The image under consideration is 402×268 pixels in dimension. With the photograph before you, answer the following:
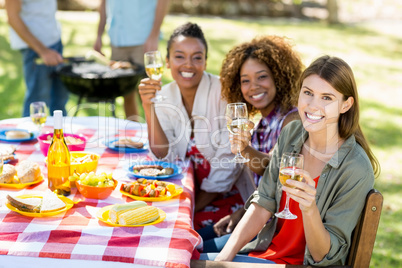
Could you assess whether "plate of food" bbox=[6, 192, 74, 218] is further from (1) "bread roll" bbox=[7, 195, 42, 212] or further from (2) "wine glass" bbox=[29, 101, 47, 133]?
(2) "wine glass" bbox=[29, 101, 47, 133]

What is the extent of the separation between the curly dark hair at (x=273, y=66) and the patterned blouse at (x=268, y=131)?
0.19 ft

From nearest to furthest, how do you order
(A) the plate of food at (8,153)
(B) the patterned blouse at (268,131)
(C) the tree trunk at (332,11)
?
(A) the plate of food at (8,153) → (B) the patterned blouse at (268,131) → (C) the tree trunk at (332,11)

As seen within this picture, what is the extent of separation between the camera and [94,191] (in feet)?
7.45

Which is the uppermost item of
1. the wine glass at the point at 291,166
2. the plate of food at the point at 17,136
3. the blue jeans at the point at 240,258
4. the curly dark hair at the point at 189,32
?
the curly dark hair at the point at 189,32

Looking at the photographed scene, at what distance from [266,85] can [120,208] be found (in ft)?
4.42

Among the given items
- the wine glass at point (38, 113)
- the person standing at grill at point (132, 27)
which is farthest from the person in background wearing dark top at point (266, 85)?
the person standing at grill at point (132, 27)

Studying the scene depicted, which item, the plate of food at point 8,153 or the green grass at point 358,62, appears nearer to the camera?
the plate of food at point 8,153

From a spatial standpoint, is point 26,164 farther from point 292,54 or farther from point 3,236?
point 292,54

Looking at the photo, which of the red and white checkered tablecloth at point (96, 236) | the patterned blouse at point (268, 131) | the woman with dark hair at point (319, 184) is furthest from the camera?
the patterned blouse at point (268, 131)

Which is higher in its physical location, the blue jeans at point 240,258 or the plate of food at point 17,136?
the plate of food at point 17,136

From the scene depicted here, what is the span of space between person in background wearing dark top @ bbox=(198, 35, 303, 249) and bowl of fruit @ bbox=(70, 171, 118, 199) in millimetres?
820

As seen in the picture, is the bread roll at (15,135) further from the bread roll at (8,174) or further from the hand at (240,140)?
the hand at (240,140)

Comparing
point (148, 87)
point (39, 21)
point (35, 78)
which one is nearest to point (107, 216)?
point (148, 87)

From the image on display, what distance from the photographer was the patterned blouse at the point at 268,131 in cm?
290
